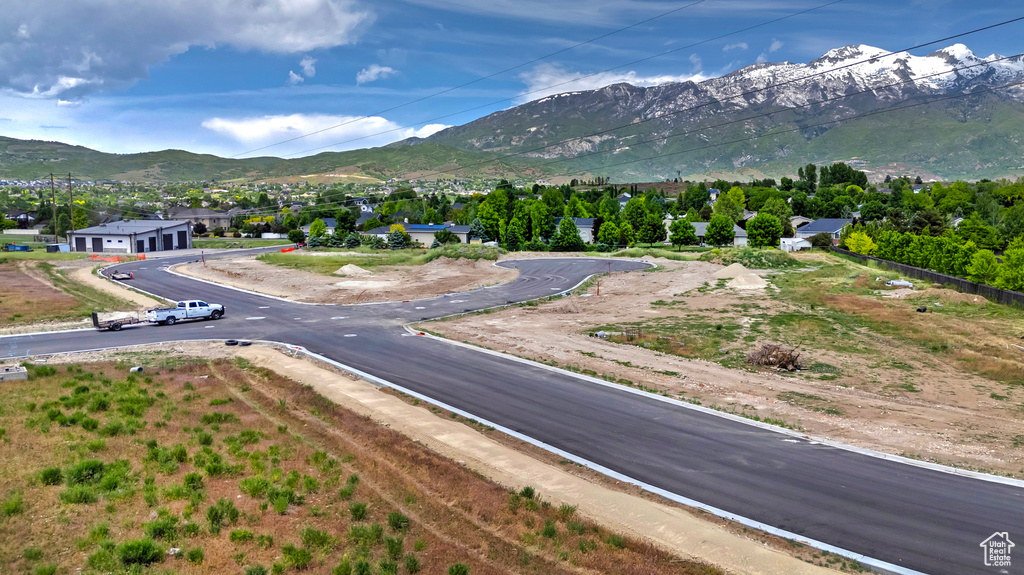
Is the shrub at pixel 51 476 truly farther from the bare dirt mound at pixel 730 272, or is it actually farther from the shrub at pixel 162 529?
the bare dirt mound at pixel 730 272

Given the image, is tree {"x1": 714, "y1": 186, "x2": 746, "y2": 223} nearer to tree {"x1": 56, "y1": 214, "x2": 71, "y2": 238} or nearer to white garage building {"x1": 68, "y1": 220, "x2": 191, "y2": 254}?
white garage building {"x1": 68, "y1": 220, "x2": 191, "y2": 254}

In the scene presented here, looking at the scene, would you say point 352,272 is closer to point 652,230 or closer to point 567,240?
point 567,240

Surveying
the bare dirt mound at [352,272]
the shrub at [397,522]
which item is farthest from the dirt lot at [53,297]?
the shrub at [397,522]

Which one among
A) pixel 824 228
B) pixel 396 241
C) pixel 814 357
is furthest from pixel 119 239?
pixel 824 228

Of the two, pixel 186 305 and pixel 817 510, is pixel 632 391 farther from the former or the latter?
pixel 186 305

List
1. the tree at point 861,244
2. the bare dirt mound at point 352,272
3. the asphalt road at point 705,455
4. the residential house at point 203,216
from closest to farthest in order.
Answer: the asphalt road at point 705,455 < the bare dirt mound at point 352,272 < the tree at point 861,244 < the residential house at point 203,216

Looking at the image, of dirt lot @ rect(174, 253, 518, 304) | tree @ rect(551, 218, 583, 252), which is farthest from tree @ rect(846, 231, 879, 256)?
dirt lot @ rect(174, 253, 518, 304)

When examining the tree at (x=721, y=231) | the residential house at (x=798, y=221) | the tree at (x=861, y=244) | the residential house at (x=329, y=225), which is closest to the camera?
the tree at (x=861, y=244)
